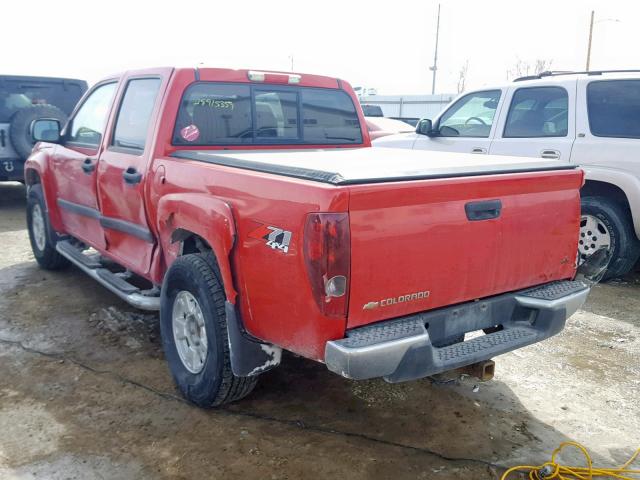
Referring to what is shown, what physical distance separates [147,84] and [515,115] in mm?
4122

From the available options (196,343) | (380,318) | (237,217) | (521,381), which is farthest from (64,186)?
(521,381)

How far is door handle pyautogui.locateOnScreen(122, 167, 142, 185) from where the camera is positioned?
12.8 feet

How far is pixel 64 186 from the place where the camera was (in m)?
5.33

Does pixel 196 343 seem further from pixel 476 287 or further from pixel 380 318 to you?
pixel 476 287

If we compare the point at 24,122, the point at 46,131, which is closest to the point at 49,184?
the point at 46,131

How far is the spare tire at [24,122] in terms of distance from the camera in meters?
8.55

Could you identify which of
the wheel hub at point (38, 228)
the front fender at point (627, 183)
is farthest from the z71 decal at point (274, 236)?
the front fender at point (627, 183)

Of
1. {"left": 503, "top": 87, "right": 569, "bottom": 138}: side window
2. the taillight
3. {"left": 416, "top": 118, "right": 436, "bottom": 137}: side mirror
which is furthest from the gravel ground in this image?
{"left": 416, "top": 118, "right": 436, "bottom": 137}: side mirror

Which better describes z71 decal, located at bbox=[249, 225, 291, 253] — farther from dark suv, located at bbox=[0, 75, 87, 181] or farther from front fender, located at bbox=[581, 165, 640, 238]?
dark suv, located at bbox=[0, 75, 87, 181]

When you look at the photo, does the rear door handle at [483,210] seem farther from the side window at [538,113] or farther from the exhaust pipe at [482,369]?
the side window at [538,113]

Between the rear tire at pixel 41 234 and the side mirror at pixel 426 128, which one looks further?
the side mirror at pixel 426 128

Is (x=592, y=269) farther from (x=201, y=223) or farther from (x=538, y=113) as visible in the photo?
(x=538, y=113)

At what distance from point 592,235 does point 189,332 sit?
437 cm

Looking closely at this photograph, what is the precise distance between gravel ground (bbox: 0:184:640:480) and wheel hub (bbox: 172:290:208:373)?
0.92 feet
